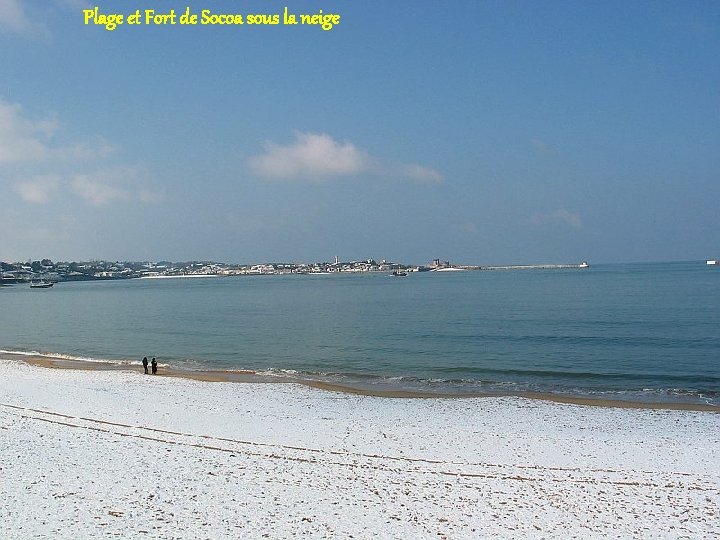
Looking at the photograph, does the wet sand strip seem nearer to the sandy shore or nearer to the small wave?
the small wave

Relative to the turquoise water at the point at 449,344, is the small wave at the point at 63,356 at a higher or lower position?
lower

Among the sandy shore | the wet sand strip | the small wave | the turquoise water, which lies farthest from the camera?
the small wave

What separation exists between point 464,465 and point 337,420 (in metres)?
6.40

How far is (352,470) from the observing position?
44.3 ft

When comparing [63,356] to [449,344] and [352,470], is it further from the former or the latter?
[352,470]

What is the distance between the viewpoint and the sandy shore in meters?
10.5

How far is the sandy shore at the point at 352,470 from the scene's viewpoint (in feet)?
34.4

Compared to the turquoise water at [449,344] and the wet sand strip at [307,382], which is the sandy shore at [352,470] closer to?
the wet sand strip at [307,382]

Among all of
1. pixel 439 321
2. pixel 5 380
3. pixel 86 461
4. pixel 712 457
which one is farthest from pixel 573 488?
pixel 439 321

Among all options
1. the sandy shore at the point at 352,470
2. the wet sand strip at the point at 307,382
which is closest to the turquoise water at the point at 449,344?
the wet sand strip at the point at 307,382

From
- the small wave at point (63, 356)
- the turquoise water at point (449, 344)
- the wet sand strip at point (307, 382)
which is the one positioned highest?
the turquoise water at point (449, 344)

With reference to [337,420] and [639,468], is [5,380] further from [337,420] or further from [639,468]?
[639,468]

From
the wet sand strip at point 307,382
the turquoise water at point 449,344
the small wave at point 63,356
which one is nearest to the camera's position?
the wet sand strip at point 307,382

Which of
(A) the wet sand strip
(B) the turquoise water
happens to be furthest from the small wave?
(B) the turquoise water
